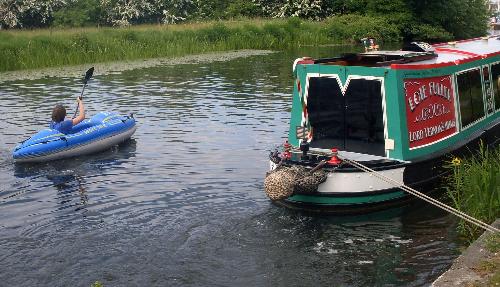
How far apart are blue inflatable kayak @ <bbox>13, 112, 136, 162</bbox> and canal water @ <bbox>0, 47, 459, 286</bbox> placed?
0.22 metres

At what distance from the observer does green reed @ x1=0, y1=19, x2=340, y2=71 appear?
30.3 metres

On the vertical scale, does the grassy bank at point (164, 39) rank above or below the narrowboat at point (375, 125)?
above

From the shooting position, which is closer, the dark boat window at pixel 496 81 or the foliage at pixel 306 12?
the dark boat window at pixel 496 81

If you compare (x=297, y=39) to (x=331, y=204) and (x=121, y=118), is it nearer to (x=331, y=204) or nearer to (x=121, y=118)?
(x=121, y=118)

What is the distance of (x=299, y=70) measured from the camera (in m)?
11.7

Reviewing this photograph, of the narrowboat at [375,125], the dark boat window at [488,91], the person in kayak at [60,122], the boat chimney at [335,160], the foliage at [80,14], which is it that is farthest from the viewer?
the foliage at [80,14]

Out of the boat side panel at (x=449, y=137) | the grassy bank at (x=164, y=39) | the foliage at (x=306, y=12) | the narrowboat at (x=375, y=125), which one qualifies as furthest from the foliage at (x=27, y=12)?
the boat side panel at (x=449, y=137)

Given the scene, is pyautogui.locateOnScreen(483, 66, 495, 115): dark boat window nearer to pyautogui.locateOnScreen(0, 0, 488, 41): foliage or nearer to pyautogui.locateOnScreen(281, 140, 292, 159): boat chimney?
pyautogui.locateOnScreen(281, 140, 292, 159): boat chimney

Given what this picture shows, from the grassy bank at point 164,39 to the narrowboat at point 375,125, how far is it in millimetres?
21106

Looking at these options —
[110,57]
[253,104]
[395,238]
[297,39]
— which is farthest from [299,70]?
[297,39]

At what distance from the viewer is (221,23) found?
4188 cm

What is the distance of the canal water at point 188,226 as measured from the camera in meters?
8.51

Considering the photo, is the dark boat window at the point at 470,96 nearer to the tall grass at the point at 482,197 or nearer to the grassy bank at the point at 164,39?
the tall grass at the point at 482,197

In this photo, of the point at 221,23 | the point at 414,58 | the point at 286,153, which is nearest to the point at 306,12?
the point at 221,23
